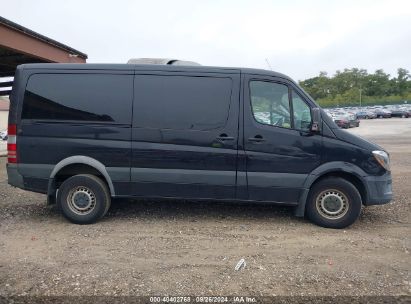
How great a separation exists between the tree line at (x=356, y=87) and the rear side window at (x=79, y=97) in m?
92.3

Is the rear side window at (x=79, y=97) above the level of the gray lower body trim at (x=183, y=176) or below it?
above

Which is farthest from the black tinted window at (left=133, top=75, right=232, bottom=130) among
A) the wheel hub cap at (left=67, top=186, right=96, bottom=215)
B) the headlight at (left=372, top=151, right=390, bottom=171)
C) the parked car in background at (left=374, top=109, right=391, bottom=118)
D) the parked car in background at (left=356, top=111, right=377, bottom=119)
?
the parked car in background at (left=374, top=109, right=391, bottom=118)

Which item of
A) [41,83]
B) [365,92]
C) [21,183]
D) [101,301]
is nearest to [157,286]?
[101,301]

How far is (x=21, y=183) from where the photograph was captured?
5855 mm

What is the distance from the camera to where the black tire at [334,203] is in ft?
18.5

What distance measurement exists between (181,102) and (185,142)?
574 millimetres

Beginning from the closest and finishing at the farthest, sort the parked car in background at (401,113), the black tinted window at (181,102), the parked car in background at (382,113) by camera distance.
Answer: the black tinted window at (181,102)
the parked car in background at (401,113)
the parked car in background at (382,113)

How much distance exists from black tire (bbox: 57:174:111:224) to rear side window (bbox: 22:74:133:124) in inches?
35.9

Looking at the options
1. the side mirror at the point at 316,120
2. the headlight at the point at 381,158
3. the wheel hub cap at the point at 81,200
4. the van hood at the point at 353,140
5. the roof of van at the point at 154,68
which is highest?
the roof of van at the point at 154,68

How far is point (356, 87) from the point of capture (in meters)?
108

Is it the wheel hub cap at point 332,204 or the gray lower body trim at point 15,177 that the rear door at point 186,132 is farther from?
the gray lower body trim at point 15,177

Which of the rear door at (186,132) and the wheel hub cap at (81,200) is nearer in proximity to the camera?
the rear door at (186,132)

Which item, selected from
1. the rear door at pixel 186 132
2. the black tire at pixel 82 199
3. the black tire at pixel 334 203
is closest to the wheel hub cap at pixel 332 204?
the black tire at pixel 334 203

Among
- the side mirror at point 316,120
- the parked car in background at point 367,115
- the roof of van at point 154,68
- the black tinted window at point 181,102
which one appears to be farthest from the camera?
the parked car in background at point 367,115
